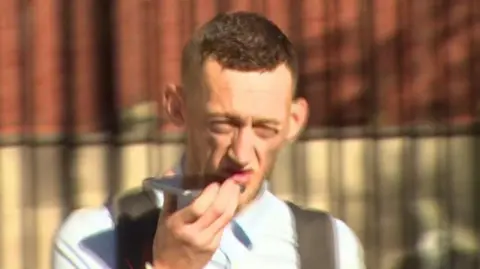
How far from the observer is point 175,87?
1.51 m

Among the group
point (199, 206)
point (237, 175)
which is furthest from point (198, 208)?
point (237, 175)

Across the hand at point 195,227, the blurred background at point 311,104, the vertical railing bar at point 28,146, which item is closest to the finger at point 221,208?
the hand at point 195,227

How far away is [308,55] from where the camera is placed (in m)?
3.64

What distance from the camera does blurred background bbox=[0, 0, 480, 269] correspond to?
142 inches

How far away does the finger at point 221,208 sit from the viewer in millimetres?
1388

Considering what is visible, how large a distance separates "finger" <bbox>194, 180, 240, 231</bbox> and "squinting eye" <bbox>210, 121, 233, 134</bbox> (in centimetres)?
9

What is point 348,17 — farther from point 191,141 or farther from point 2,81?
point 191,141

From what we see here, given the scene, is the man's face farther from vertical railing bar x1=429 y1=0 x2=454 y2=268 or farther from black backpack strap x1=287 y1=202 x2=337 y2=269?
vertical railing bar x1=429 y1=0 x2=454 y2=268

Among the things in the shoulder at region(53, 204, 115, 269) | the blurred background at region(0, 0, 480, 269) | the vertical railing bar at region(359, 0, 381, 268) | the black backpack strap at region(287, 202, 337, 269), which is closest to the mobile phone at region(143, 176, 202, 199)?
the shoulder at region(53, 204, 115, 269)

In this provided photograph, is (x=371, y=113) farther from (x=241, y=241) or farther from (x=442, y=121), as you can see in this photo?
(x=241, y=241)

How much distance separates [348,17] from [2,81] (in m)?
1.20

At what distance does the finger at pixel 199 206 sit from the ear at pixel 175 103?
157mm

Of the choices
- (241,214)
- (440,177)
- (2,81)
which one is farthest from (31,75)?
(241,214)

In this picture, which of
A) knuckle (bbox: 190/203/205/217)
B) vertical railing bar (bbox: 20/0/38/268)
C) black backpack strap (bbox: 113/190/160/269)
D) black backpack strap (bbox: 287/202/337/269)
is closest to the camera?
knuckle (bbox: 190/203/205/217)
